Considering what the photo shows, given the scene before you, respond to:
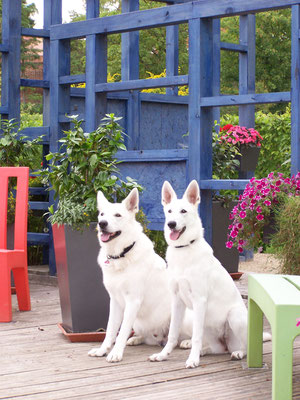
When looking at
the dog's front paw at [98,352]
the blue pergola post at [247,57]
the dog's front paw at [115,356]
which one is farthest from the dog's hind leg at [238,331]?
the blue pergola post at [247,57]

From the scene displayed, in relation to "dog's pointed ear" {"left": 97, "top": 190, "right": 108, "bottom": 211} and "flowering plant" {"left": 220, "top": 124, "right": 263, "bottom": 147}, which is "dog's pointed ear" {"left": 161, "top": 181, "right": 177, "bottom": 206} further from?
"flowering plant" {"left": 220, "top": 124, "right": 263, "bottom": 147}

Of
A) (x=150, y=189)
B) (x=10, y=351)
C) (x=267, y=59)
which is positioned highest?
(x=267, y=59)

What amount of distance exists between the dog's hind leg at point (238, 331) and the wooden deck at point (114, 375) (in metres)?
0.07

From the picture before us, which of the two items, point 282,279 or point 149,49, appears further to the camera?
point 149,49

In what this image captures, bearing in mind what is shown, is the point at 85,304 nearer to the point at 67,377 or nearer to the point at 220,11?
the point at 67,377

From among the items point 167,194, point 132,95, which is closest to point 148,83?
point 132,95

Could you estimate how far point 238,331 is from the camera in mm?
4129

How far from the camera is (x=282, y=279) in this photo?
12.2ft

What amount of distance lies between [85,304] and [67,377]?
939 mm

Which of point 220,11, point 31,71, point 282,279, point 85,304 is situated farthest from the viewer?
point 31,71

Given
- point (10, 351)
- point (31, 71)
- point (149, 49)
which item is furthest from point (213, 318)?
point (31, 71)

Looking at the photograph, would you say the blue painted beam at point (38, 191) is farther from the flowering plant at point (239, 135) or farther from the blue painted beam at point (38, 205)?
the flowering plant at point (239, 135)

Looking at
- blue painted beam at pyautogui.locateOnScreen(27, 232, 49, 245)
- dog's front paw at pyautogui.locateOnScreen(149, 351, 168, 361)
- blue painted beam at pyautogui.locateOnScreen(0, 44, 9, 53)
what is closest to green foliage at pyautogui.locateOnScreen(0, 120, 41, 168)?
blue painted beam at pyautogui.locateOnScreen(27, 232, 49, 245)

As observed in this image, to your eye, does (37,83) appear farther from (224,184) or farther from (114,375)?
(114,375)
